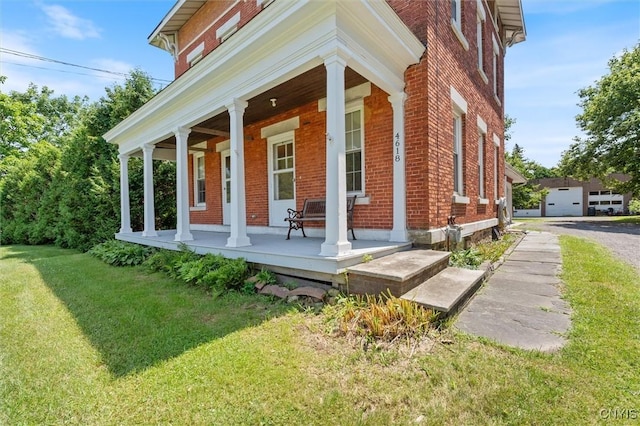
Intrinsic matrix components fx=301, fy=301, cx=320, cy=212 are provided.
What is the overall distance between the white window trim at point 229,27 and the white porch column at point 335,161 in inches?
244

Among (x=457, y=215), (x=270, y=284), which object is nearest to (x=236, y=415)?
(x=270, y=284)

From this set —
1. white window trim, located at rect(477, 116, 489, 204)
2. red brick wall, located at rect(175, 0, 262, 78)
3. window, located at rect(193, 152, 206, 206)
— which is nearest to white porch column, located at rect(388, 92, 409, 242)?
white window trim, located at rect(477, 116, 489, 204)

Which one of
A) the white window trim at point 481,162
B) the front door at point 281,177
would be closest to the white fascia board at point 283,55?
the front door at point 281,177

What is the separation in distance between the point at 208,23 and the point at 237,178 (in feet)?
24.3

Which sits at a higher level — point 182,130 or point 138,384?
point 182,130

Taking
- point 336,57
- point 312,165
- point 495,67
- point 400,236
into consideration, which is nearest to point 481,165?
point 495,67

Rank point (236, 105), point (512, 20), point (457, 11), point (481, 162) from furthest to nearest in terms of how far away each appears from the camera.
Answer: point (512, 20), point (481, 162), point (457, 11), point (236, 105)

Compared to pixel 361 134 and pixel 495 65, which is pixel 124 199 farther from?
pixel 495 65

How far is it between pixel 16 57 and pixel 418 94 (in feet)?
50.3

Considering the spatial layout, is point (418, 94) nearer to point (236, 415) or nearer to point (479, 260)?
point (479, 260)

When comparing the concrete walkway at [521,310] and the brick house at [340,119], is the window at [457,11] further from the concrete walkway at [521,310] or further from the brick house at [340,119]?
the concrete walkway at [521,310]

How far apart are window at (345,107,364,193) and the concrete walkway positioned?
291 cm

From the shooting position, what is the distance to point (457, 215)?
6445mm

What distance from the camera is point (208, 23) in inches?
382
